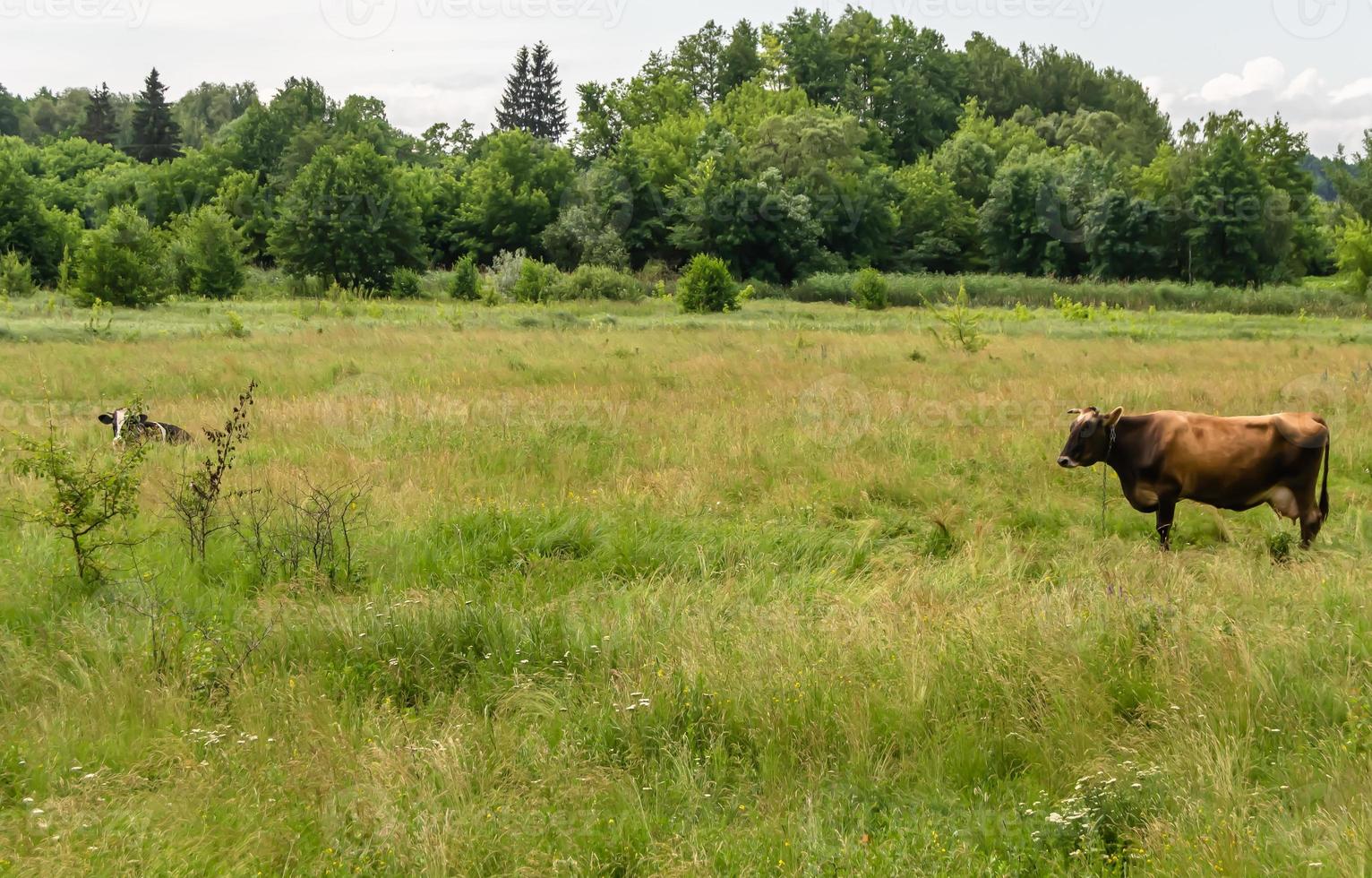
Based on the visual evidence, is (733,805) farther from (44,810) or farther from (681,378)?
(681,378)

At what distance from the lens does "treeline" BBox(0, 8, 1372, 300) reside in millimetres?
49656

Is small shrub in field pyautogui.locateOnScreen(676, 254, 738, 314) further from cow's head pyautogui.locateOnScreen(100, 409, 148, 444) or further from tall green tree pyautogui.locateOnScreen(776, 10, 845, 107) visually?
tall green tree pyautogui.locateOnScreen(776, 10, 845, 107)

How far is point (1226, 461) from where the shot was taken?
843 centimetres

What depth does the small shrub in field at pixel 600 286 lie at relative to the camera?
1713 inches

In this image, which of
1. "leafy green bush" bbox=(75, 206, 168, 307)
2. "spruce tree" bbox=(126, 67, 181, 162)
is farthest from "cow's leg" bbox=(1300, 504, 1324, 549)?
"spruce tree" bbox=(126, 67, 181, 162)

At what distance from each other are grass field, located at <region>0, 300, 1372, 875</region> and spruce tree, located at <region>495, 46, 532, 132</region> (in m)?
119

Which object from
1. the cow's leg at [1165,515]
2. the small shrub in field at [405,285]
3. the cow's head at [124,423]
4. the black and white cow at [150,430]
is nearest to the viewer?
the cow's leg at [1165,515]

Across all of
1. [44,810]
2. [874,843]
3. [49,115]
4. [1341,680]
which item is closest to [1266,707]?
[1341,680]

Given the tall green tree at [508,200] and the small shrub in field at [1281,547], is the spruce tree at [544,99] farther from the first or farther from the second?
the small shrub in field at [1281,547]

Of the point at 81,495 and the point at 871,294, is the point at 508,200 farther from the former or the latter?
the point at 81,495

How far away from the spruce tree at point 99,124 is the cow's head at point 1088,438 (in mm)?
114097

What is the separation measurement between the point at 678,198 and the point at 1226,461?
203 ft

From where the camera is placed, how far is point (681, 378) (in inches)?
688

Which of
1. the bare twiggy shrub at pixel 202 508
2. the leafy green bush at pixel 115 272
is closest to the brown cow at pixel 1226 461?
the bare twiggy shrub at pixel 202 508
